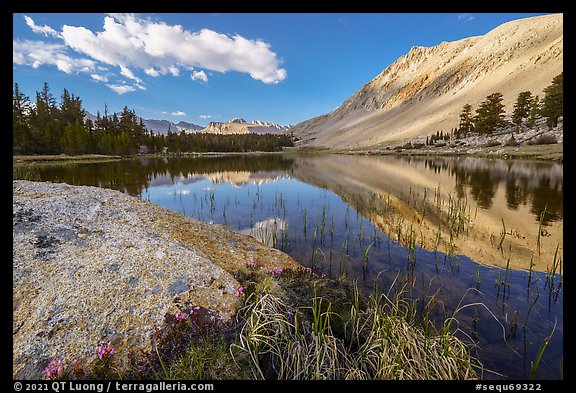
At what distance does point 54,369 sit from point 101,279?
82.8 inches

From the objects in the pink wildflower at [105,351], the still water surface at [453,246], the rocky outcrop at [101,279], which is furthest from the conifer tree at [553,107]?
the pink wildflower at [105,351]

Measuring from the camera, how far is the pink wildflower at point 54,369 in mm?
3793

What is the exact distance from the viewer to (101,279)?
5648 millimetres

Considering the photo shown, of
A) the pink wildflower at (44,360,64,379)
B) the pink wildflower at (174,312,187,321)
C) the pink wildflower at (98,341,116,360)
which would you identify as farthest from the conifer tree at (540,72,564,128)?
the pink wildflower at (44,360,64,379)

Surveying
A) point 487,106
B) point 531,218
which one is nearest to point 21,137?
point 531,218

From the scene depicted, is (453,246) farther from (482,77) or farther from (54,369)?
(482,77)

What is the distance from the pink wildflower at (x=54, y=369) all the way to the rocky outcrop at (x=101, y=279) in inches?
4.7

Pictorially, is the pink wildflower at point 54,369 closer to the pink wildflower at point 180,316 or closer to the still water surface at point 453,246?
the pink wildflower at point 180,316

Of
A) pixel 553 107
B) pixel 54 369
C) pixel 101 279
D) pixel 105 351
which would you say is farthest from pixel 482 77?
pixel 54 369

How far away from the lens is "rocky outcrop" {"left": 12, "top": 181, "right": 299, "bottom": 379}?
4328 millimetres

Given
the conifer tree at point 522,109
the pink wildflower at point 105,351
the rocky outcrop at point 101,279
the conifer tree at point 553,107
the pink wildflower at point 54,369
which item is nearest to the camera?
the pink wildflower at point 54,369

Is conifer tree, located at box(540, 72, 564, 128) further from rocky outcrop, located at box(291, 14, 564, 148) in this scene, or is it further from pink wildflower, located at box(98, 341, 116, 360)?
pink wildflower, located at box(98, 341, 116, 360)
